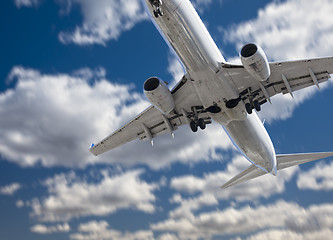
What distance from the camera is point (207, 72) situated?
60.0 feet

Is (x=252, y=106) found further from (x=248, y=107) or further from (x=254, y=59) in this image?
(x=254, y=59)

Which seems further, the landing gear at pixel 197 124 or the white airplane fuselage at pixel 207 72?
the landing gear at pixel 197 124

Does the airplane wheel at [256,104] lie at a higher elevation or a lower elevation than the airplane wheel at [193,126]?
lower

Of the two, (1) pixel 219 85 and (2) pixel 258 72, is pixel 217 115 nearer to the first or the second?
(1) pixel 219 85

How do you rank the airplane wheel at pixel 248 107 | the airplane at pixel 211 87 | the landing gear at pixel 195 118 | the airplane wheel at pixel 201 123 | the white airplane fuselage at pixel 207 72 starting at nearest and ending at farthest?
the white airplane fuselage at pixel 207 72 → the airplane at pixel 211 87 → the airplane wheel at pixel 248 107 → the landing gear at pixel 195 118 → the airplane wheel at pixel 201 123

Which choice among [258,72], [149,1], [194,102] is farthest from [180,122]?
[149,1]

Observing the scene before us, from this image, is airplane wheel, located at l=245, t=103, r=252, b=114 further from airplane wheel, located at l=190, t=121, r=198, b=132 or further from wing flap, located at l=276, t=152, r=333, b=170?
wing flap, located at l=276, t=152, r=333, b=170

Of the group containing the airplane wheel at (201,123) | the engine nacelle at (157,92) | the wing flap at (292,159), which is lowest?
the wing flap at (292,159)

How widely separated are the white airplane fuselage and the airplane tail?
561cm

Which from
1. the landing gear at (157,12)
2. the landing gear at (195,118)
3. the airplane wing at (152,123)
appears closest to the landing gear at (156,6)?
the landing gear at (157,12)

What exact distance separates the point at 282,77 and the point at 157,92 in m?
7.26

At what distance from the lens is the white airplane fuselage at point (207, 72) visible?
16.9 m

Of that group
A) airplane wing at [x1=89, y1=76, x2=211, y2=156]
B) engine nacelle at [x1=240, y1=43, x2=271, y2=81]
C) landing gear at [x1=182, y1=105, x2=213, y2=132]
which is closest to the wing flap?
airplane wing at [x1=89, y1=76, x2=211, y2=156]

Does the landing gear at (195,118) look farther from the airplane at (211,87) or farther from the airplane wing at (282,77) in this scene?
the airplane wing at (282,77)
